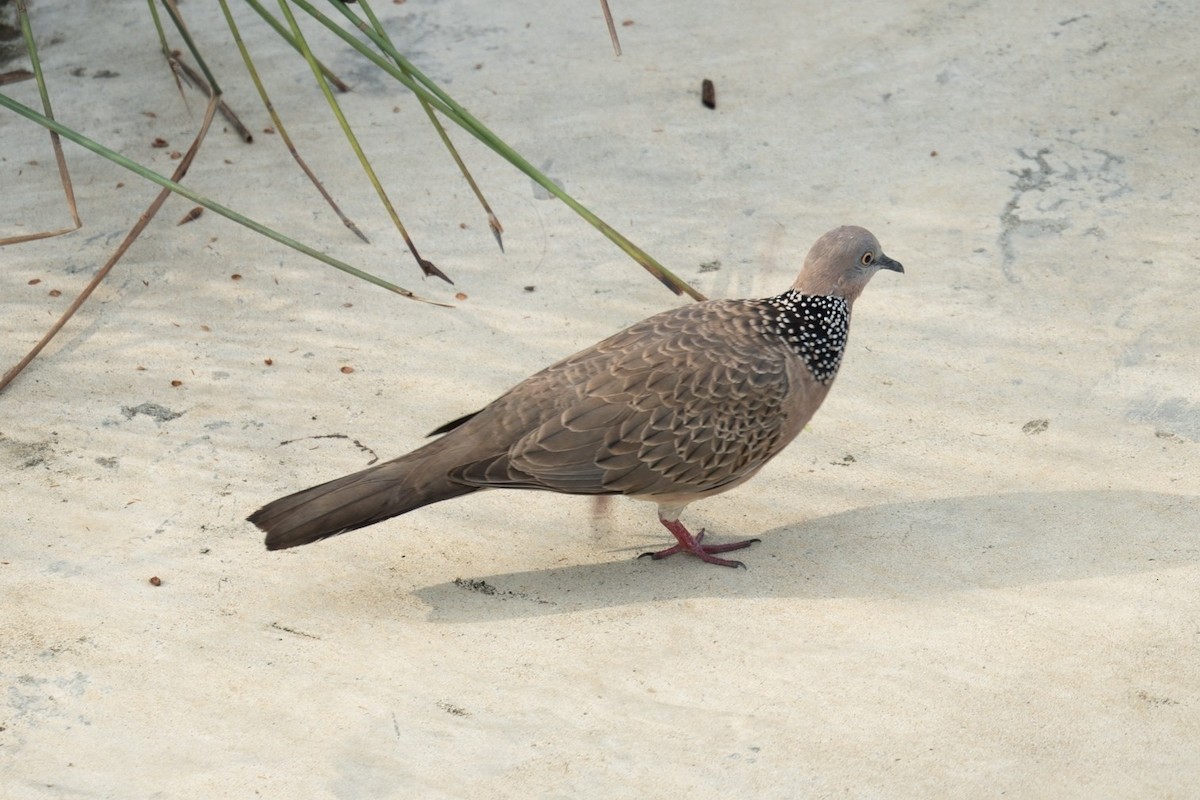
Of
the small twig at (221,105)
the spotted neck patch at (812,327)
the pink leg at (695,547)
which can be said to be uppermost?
the small twig at (221,105)

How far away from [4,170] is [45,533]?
244 cm

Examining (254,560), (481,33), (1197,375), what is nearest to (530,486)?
(254,560)

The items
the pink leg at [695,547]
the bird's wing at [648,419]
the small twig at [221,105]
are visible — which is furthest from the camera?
the small twig at [221,105]

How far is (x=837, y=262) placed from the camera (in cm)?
400

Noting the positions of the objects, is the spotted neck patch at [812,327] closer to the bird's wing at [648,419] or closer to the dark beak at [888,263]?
the bird's wing at [648,419]

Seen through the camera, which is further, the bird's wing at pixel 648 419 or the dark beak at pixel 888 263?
the dark beak at pixel 888 263

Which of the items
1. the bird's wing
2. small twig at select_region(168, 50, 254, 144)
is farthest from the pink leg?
small twig at select_region(168, 50, 254, 144)

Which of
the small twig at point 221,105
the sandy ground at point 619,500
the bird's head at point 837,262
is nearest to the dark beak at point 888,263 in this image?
the bird's head at point 837,262

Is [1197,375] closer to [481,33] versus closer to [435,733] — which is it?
[435,733]

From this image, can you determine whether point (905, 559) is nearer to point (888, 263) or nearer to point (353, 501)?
point (888, 263)

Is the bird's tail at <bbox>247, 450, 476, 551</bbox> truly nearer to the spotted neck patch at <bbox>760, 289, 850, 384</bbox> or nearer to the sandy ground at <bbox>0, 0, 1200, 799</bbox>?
the sandy ground at <bbox>0, 0, 1200, 799</bbox>

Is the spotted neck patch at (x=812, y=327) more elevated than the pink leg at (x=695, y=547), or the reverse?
the spotted neck patch at (x=812, y=327)

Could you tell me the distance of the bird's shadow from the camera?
12.1ft

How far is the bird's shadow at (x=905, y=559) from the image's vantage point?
12.1 feet
